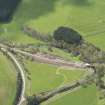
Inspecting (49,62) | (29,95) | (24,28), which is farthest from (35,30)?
(29,95)

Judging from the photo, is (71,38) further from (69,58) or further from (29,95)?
(29,95)

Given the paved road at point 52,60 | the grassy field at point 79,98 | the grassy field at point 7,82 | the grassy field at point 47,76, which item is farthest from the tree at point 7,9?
the grassy field at point 79,98

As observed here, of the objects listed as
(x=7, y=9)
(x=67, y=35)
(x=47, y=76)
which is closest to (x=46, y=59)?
(x=47, y=76)

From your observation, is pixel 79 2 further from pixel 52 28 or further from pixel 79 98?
pixel 79 98

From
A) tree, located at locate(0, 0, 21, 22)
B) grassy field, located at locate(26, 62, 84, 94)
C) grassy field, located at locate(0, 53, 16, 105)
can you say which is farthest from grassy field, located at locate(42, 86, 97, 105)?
tree, located at locate(0, 0, 21, 22)

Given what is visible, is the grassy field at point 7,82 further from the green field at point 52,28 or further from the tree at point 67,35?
the tree at point 67,35
